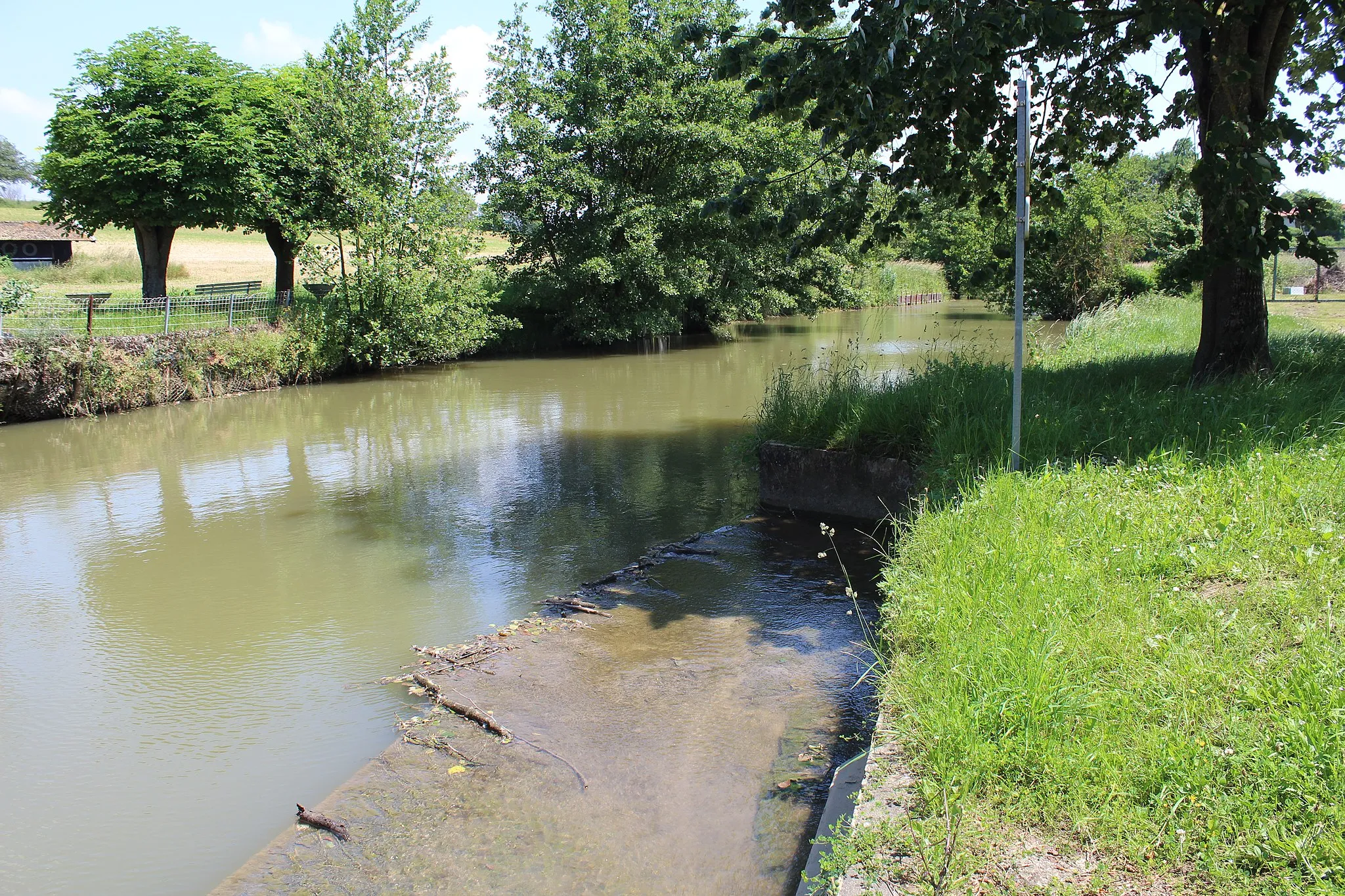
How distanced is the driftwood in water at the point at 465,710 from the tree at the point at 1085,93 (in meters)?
5.19

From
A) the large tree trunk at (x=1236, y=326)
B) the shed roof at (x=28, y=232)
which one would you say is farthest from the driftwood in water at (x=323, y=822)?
the shed roof at (x=28, y=232)

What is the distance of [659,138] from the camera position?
2631 centimetres

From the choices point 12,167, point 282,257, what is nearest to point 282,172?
point 282,257

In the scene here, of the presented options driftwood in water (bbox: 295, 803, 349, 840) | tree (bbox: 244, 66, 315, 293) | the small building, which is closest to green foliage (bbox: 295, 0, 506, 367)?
tree (bbox: 244, 66, 315, 293)

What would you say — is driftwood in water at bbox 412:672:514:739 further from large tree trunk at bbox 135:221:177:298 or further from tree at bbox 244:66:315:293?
large tree trunk at bbox 135:221:177:298

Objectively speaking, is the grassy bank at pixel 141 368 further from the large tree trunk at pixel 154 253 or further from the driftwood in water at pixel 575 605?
the driftwood in water at pixel 575 605

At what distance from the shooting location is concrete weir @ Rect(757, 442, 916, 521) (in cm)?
880

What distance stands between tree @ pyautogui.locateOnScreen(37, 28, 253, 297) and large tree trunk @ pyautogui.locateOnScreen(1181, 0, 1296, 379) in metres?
22.0

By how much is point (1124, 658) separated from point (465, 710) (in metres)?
3.49

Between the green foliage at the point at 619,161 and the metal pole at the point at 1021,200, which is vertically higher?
the green foliage at the point at 619,161

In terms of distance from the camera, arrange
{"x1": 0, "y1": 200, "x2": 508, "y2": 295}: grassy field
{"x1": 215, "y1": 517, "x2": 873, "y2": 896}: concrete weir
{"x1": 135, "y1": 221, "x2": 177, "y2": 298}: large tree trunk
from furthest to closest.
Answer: {"x1": 0, "y1": 200, "x2": 508, "y2": 295}: grassy field → {"x1": 135, "y1": 221, "x2": 177, "y2": 298}: large tree trunk → {"x1": 215, "y1": 517, "x2": 873, "y2": 896}: concrete weir

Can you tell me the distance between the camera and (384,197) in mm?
22719

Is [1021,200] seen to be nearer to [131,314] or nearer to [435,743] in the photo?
[435,743]

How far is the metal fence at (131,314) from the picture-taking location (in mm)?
→ 17312
